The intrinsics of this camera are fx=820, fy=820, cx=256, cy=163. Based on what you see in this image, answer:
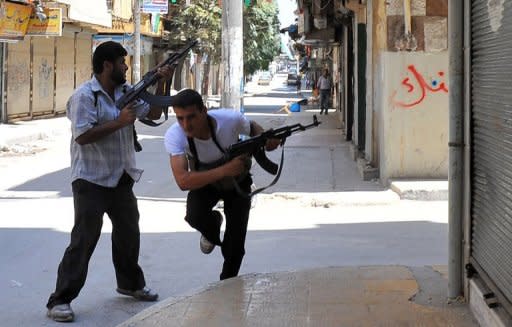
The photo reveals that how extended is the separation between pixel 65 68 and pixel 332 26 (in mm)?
11872

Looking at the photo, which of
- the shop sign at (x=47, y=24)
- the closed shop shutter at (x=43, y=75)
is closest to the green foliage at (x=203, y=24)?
the closed shop shutter at (x=43, y=75)

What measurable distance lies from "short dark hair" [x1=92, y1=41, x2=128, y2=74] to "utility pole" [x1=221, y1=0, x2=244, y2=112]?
560cm

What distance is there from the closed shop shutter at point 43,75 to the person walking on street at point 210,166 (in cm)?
2272

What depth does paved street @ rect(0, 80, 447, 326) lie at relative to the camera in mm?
6461

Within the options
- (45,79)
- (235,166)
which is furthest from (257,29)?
(235,166)

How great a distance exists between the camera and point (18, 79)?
2553cm

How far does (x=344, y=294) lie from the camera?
220 inches

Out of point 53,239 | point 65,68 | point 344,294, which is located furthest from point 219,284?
point 65,68

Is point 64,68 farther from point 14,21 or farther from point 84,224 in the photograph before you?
point 84,224

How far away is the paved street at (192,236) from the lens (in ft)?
21.2

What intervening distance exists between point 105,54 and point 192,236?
3604 mm

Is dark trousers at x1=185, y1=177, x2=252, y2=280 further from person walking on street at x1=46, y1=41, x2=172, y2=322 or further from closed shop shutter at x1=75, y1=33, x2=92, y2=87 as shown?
closed shop shutter at x1=75, y1=33, x2=92, y2=87

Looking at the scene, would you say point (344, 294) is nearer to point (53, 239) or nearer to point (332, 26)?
point (53, 239)

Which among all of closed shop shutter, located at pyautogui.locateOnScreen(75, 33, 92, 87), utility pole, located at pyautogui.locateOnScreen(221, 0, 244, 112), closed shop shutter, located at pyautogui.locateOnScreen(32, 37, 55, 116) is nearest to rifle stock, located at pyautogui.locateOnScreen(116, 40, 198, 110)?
utility pole, located at pyautogui.locateOnScreen(221, 0, 244, 112)
